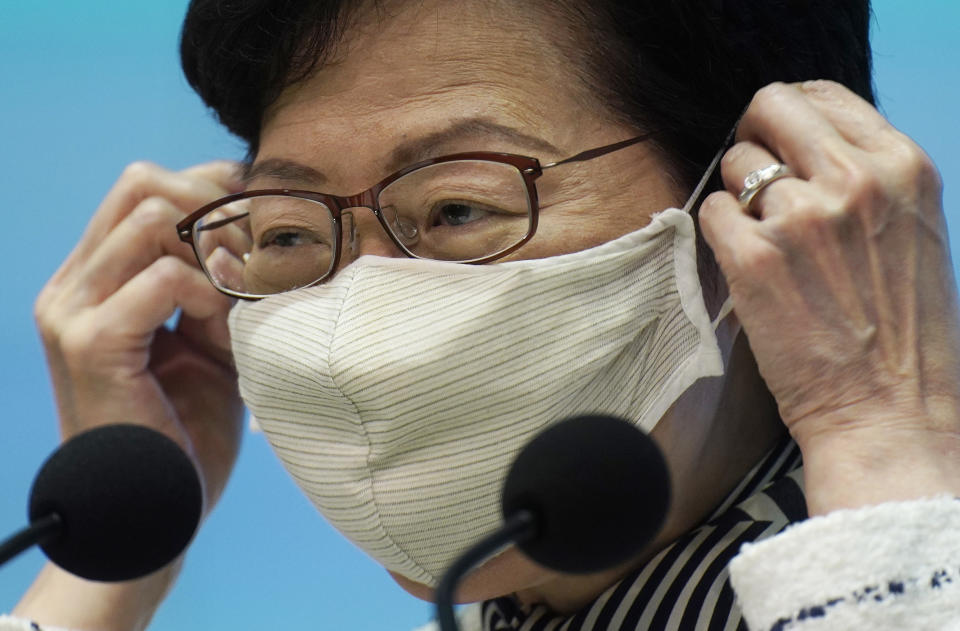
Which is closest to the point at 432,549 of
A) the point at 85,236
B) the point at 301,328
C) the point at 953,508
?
the point at 301,328

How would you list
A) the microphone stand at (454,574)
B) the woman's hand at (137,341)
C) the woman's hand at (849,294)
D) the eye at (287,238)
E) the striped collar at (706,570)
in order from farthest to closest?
the woman's hand at (137,341) → the eye at (287,238) → the striped collar at (706,570) → the woman's hand at (849,294) → the microphone stand at (454,574)

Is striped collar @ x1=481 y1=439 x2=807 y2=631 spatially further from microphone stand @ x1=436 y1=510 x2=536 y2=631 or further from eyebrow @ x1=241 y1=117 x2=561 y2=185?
microphone stand @ x1=436 y1=510 x2=536 y2=631

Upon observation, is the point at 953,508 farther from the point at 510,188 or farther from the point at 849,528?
the point at 510,188

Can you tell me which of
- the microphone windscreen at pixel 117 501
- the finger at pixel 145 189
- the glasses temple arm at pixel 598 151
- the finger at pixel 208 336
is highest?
the glasses temple arm at pixel 598 151

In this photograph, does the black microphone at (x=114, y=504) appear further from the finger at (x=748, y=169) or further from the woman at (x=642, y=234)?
the finger at (x=748, y=169)

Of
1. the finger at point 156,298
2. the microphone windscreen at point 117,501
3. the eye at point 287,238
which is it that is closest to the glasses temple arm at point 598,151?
the eye at point 287,238

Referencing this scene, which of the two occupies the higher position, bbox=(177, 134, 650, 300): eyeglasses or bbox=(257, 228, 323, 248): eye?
bbox=(177, 134, 650, 300): eyeglasses

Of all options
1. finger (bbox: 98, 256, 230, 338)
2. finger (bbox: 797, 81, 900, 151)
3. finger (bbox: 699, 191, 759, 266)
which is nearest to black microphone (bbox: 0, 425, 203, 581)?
finger (bbox: 699, 191, 759, 266)

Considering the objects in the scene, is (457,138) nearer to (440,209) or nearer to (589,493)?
(440,209)

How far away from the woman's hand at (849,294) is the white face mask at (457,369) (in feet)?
0.35

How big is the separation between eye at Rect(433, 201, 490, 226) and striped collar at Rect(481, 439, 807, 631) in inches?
16.1

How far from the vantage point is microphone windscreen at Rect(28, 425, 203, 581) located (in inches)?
31.5

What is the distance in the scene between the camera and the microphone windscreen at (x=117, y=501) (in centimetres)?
80

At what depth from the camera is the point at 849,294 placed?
1.06 m
